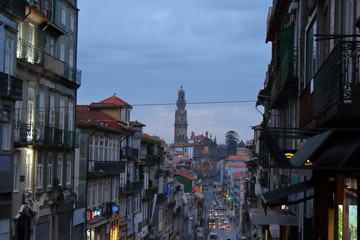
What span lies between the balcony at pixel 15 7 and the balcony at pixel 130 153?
22.6m

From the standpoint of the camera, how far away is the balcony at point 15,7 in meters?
24.0

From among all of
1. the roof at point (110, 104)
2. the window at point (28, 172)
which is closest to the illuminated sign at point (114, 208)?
the roof at point (110, 104)

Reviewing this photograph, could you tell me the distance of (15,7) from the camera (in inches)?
982

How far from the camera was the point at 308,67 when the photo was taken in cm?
1623

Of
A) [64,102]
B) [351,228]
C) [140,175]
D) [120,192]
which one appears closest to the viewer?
[351,228]

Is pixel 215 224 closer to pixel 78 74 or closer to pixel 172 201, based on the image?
pixel 172 201

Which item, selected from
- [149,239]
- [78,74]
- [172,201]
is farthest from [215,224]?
[78,74]

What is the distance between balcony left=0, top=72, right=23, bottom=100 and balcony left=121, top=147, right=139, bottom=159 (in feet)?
75.9

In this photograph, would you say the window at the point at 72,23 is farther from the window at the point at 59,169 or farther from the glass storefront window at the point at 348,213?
the glass storefront window at the point at 348,213

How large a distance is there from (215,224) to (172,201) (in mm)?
79800

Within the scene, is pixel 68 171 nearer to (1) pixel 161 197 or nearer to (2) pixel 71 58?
(2) pixel 71 58

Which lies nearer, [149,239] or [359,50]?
[359,50]

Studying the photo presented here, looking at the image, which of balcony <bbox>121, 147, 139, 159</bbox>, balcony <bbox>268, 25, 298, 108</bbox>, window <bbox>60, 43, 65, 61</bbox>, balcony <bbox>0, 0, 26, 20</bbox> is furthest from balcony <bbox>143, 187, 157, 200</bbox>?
balcony <bbox>268, 25, 298, 108</bbox>

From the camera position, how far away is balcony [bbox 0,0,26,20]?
24022 mm
